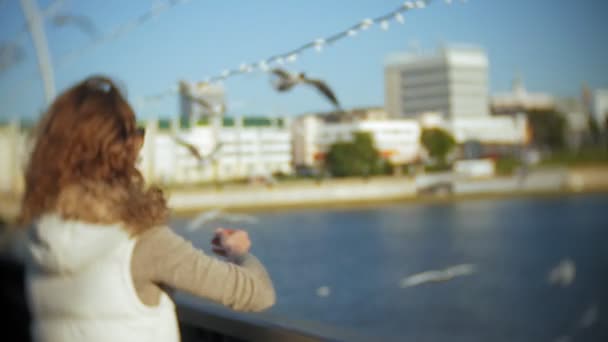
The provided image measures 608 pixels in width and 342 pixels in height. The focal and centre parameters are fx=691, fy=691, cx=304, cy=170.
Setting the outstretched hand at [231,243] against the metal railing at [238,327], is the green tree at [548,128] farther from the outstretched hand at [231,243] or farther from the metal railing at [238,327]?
the outstretched hand at [231,243]

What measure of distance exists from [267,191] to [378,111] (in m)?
0.77

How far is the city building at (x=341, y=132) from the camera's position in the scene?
2557mm

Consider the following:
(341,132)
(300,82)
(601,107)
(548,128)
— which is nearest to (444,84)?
(548,128)

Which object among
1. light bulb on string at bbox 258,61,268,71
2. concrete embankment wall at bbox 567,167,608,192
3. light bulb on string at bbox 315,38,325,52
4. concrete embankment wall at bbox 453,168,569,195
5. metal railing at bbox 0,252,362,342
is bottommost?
concrete embankment wall at bbox 453,168,569,195

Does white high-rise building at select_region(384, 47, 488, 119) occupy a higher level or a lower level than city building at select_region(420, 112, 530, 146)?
higher

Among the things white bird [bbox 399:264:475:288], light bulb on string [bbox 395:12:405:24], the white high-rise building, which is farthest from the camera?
white bird [bbox 399:264:475:288]

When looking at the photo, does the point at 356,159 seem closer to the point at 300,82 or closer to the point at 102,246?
the point at 300,82

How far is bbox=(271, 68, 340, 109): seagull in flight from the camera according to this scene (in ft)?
6.59

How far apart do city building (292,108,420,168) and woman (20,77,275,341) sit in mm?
1508

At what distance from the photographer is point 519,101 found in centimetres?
470

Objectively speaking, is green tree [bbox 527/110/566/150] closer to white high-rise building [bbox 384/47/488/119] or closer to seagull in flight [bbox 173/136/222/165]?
white high-rise building [bbox 384/47/488/119]

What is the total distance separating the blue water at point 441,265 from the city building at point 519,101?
1433 millimetres

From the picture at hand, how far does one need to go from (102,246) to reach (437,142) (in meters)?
2.99

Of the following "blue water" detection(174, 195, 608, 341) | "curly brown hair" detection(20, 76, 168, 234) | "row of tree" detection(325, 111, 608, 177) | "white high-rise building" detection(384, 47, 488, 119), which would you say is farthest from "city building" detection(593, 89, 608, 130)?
"curly brown hair" detection(20, 76, 168, 234)
